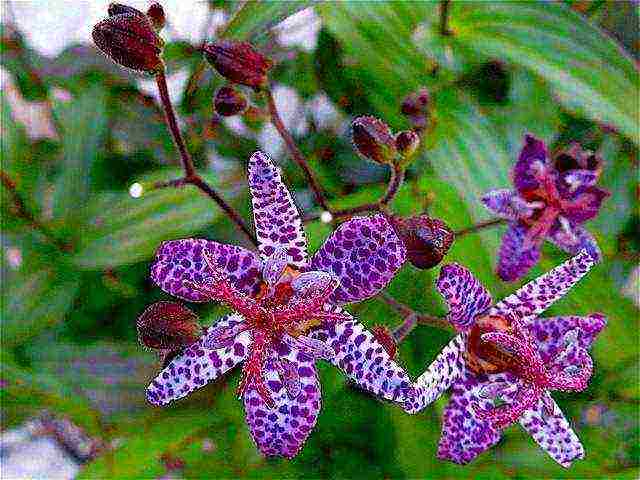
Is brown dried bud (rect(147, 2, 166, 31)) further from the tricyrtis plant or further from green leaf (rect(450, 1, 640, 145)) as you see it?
green leaf (rect(450, 1, 640, 145))

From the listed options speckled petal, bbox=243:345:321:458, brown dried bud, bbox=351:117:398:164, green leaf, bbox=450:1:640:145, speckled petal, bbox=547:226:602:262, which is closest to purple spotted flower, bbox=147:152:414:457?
speckled petal, bbox=243:345:321:458

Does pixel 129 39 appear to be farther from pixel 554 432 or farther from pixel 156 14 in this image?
pixel 554 432

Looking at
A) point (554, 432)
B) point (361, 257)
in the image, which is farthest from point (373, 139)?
point (554, 432)

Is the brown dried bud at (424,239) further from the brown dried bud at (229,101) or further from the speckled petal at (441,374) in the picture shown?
the brown dried bud at (229,101)

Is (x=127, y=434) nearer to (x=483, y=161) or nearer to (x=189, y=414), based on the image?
(x=189, y=414)

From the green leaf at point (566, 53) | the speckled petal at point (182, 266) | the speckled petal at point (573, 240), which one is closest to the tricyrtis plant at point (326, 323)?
the speckled petal at point (182, 266)

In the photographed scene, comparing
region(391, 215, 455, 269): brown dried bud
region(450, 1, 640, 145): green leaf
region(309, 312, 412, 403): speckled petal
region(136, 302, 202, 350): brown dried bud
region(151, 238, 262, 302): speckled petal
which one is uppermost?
region(450, 1, 640, 145): green leaf

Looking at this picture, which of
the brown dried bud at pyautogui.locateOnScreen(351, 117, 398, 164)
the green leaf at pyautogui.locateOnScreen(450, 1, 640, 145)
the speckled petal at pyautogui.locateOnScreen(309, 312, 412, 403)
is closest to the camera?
the speckled petal at pyautogui.locateOnScreen(309, 312, 412, 403)

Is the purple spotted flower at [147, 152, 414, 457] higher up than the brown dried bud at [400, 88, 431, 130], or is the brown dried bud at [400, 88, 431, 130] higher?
the brown dried bud at [400, 88, 431, 130]
